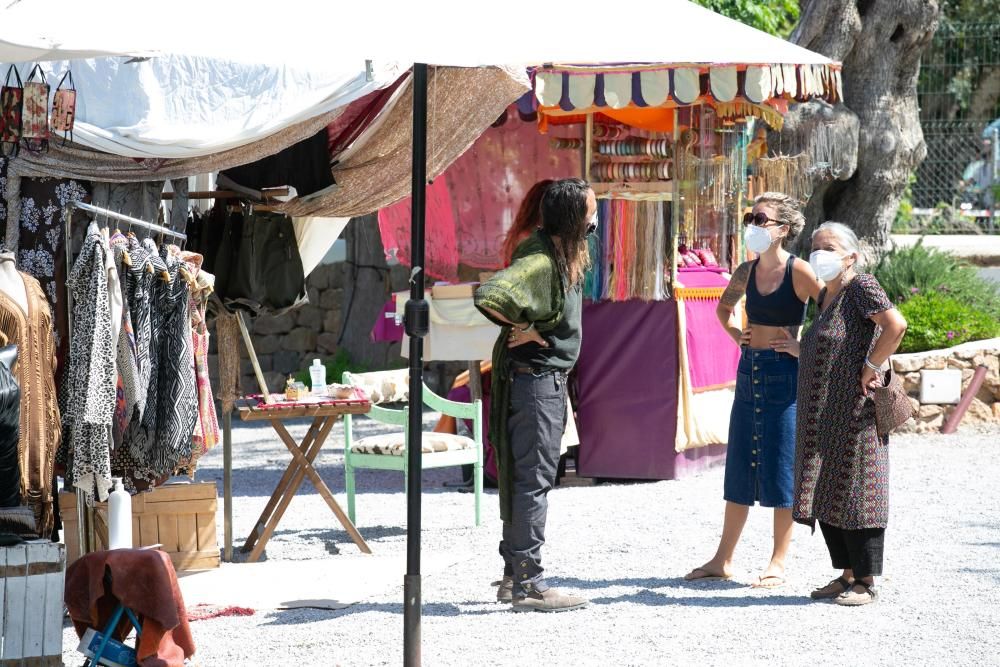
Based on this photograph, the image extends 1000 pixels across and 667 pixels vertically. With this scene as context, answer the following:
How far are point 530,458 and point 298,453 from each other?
166 centimetres

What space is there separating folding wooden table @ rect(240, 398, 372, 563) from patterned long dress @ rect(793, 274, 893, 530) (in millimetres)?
2066

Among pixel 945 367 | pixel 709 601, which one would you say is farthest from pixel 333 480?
pixel 945 367

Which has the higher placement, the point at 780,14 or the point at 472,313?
the point at 780,14

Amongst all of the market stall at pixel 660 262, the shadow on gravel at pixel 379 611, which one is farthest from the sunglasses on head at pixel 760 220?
the market stall at pixel 660 262

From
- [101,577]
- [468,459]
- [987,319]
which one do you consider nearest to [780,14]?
[987,319]

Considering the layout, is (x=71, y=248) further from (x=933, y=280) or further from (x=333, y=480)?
(x=933, y=280)

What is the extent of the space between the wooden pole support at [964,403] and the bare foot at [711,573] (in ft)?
17.5

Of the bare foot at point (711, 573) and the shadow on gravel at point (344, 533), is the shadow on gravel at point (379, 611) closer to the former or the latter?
the bare foot at point (711, 573)

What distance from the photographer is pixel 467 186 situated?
10375 millimetres

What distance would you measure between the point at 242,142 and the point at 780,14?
10470 millimetres

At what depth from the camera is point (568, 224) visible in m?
5.46

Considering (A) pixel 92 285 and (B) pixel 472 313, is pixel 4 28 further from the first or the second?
(B) pixel 472 313

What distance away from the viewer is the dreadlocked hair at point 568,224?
5430mm

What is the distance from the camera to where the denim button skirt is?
592cm
